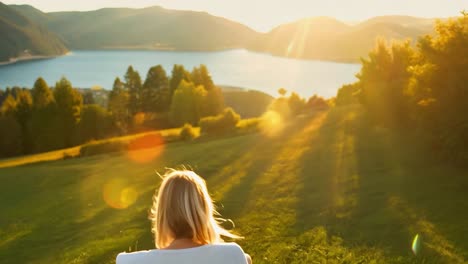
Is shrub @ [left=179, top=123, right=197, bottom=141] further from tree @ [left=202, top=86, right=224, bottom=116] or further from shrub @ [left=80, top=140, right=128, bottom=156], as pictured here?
tree @ [left=202, top=86, right=224, bottom=116]

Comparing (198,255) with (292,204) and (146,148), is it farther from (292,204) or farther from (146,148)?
(146,148)

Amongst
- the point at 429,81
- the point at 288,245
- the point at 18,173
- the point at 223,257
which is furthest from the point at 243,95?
the point at 223,257

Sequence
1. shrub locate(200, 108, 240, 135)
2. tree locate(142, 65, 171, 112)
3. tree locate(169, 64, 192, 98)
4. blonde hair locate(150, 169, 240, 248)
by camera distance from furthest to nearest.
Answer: tree locate(142, 65, 171, 112) < tree locate(169, 64, 192, 98) < shrub locate(200, 108, 240, 135) < blonde hair locate(150, 169, 240, 248)

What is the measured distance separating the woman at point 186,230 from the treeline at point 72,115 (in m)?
71.4

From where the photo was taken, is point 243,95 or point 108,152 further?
point 243,95

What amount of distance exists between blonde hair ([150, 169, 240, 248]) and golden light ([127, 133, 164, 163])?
3204cm

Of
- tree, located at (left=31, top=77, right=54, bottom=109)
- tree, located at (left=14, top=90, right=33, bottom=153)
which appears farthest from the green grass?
tree, located at (left=14, top=90, right=33, bottom=153)

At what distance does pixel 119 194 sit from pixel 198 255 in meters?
22.3

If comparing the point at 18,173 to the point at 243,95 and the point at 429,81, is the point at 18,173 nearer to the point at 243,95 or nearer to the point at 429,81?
the point at 429,81

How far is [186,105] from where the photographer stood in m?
81.8

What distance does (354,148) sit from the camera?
26.7 m

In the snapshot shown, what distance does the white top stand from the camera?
3.55 metres

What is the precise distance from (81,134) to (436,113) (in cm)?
6327

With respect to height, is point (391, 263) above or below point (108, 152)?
above
